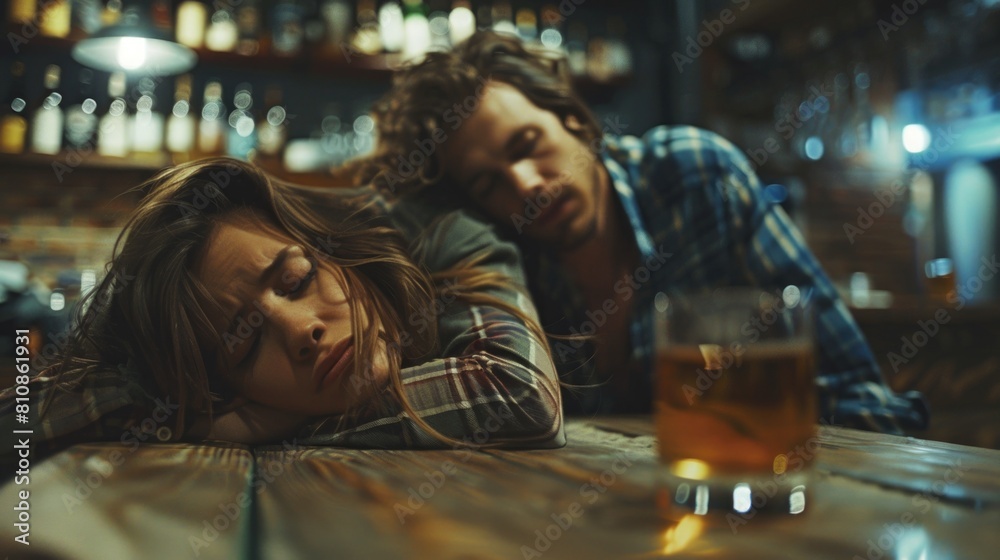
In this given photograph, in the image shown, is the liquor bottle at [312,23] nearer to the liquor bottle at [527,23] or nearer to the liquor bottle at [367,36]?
the liquor bottle at [367,36]

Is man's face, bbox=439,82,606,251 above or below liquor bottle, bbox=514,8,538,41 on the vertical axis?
below

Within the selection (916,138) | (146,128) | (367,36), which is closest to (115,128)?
(146,128)

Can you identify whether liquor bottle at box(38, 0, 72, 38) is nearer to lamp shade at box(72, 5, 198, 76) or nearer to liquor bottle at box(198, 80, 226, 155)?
lamp shade at box(72, 5, 198, 76)

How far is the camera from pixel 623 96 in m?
3.19

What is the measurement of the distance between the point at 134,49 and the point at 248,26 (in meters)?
0.67

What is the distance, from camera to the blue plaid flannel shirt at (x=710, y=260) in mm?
1112

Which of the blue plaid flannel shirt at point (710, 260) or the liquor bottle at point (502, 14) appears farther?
the liquor bottle at point (502, 14)

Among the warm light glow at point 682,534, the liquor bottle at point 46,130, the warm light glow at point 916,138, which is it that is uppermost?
the warm light glow at point 916,138

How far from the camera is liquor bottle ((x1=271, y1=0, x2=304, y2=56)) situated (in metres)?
2.63

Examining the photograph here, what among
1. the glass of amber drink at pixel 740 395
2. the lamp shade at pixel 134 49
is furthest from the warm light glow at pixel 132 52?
the glass of amber drink at pixel 740 395

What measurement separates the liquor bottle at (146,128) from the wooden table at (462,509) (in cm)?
208

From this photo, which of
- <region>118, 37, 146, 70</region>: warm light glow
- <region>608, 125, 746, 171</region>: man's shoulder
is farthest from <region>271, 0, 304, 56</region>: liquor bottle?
<region>608, 125, 746, 171</region>: man's shoulder

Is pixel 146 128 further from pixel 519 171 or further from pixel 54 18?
pixel 519 171

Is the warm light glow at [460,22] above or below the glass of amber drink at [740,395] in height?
above
